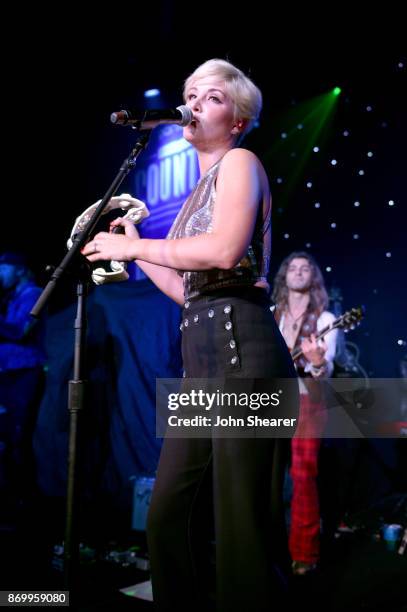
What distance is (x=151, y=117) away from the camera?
1872mm

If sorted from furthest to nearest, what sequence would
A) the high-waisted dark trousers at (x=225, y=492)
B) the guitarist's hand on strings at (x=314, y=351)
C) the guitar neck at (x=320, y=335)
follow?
the guitar neck at (x=320, y=335) → the guitarist's hand on strings at (x=314, y=351) → the high-waisted dark trousers at (x=225, y=492)

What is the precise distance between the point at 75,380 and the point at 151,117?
34.7 inches

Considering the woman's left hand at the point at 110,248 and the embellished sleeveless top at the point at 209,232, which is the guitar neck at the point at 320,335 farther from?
the woman's left hand at the point at 110,248

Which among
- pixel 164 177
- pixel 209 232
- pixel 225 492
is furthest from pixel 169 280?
pixel 164 177

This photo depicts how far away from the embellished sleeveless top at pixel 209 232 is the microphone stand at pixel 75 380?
25 cm

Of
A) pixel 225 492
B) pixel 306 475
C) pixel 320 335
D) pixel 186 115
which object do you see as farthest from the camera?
pixel 320 335

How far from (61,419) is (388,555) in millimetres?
2911

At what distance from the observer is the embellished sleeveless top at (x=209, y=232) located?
1.75 metres

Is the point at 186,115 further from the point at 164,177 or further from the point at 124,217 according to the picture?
the point at 164,177

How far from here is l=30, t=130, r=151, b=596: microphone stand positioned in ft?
5.73

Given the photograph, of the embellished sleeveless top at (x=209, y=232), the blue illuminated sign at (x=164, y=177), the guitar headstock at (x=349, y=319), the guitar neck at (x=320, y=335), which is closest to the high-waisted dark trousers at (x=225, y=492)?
the embellished sleeveless top at (x=209, y=232)

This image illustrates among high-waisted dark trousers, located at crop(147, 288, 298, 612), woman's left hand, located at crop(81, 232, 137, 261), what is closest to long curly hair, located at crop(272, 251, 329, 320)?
high-waisted dark trousers, located at crop(147, 288, 298, 612)

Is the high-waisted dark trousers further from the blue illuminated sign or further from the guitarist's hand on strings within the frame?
the blue illuminated sign

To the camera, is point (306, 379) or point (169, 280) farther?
point (306, 379)
